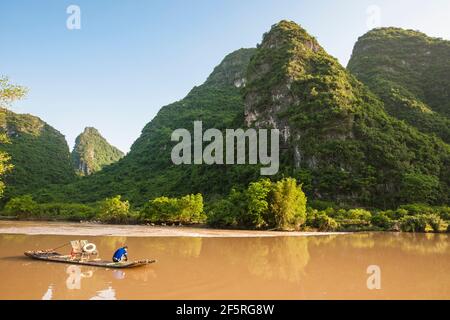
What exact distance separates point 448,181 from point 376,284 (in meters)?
61.8

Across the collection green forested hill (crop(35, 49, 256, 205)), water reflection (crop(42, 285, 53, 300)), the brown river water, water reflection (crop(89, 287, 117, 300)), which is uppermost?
green forested hill (crop(35, 49, 256, 205))

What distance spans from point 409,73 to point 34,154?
126 m

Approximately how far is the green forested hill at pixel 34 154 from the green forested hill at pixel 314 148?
59.7 ft

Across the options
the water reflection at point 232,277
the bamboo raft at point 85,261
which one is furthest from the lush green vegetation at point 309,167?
the bamboo raft at point 85,261

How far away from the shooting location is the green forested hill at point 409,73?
88.4 m

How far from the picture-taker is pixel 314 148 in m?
70.5

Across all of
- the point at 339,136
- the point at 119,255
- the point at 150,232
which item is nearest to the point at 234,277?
the point at 119,255

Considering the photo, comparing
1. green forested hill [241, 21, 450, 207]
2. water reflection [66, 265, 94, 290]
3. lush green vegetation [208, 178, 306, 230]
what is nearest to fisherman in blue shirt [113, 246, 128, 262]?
water reflection [66, 265, 94, 290]

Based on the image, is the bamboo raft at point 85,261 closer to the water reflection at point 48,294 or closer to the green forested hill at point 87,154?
the water reflection at point 48,294

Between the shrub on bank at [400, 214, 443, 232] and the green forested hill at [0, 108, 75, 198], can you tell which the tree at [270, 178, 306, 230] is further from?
the green forested hill at [0, 108, 75, 198]

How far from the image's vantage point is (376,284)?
14.1 meters

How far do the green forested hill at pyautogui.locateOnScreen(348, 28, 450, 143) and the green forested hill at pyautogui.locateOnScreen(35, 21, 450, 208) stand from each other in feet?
26.5

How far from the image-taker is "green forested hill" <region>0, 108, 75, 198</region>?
113 meters
